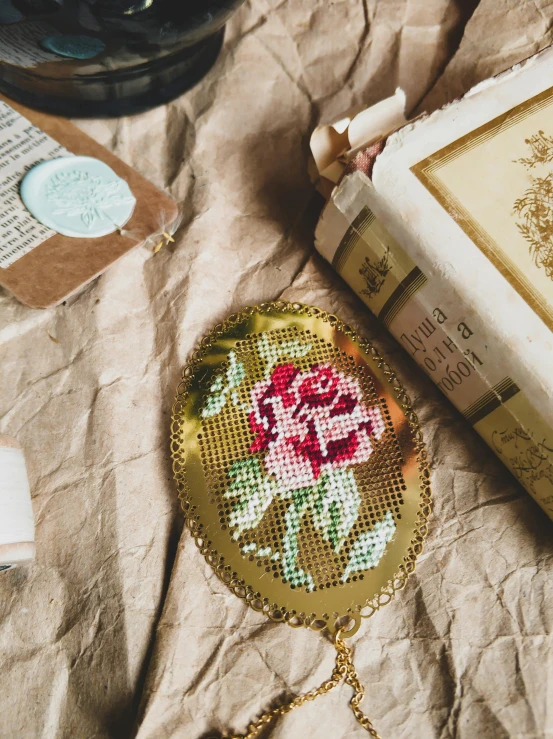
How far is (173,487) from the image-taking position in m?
0.53

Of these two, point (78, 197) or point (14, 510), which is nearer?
point (14, 510)

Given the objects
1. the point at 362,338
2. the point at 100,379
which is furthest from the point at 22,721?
the point at 362,338

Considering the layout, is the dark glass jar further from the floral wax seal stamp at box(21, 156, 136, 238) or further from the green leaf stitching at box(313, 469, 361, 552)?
the green leaf stitching at box(313, 469, 361, 552)

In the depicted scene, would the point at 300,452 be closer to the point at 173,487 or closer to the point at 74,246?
the point at 173,487

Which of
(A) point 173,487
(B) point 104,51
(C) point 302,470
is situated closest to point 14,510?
(A) point 173,487

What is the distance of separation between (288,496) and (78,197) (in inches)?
14.0

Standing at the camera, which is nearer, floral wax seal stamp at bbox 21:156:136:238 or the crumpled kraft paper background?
the crumpled kraft paper background

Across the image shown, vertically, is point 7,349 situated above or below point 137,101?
below

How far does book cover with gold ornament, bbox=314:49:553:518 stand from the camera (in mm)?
472

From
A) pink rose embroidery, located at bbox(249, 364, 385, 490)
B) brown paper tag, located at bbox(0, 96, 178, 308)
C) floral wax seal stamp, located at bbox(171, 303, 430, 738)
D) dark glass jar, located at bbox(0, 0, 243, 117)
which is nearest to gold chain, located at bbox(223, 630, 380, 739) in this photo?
floral wax seal stamp, located at bbox(171, 303, 430, 738)

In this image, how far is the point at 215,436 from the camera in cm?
54

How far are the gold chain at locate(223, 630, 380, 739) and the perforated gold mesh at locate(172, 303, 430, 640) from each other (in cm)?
3

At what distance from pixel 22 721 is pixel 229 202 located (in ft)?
1.67

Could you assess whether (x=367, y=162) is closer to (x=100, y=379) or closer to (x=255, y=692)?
(x=100, y=379)
